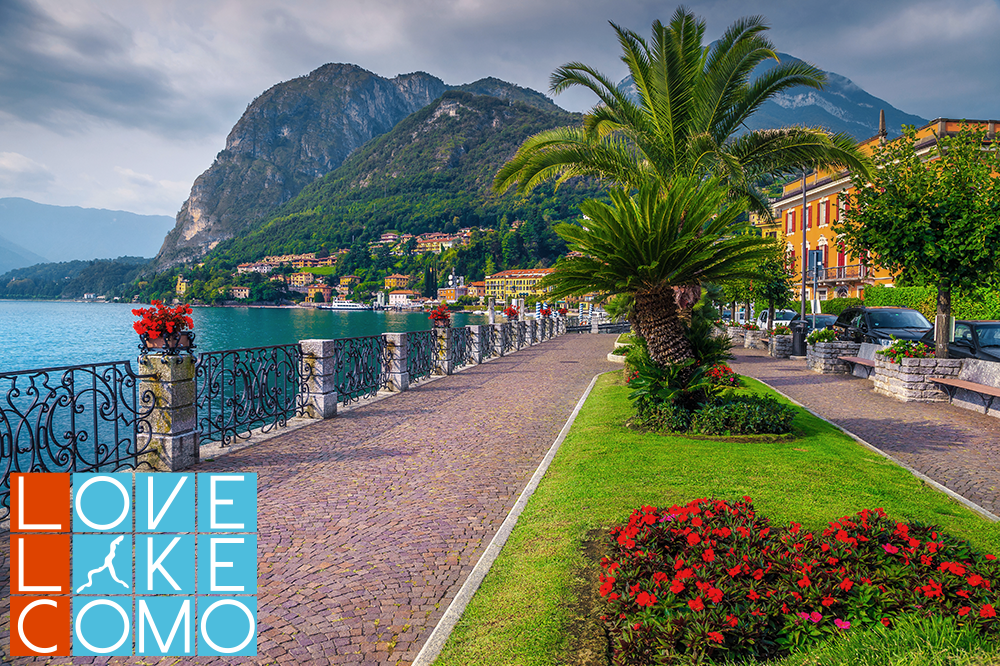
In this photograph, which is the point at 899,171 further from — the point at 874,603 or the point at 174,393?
the point at 174,393

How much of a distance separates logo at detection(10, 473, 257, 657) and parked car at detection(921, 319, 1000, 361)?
1306 centimetres

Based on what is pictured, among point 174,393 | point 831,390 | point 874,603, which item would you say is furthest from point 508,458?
point 831,390

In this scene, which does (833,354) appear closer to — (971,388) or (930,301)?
(971,388)

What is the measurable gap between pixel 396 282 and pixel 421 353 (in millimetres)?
135182

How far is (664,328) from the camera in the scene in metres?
8.09

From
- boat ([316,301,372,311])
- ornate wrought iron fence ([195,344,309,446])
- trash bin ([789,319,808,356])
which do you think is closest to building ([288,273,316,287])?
boat ([316,301,372,311])

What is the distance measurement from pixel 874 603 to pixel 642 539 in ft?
4.08

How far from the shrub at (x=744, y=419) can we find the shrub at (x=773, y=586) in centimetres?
367

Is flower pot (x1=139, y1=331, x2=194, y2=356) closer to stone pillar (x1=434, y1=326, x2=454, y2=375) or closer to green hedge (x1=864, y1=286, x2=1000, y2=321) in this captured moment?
stone pillar (x1=434, y1=326, x2=454, y2=375)

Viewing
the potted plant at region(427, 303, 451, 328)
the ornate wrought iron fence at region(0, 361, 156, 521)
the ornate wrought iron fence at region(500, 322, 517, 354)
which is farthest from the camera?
the ornate wrought iron fence at region(500, 322, 517, 354)

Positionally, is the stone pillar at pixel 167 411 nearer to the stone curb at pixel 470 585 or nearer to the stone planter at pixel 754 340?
the stone curb at pixel 470 585

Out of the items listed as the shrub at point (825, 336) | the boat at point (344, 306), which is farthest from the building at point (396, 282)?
the shrub at point (825, 336)

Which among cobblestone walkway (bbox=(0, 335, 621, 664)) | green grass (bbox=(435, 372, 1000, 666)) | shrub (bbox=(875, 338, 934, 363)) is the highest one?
shrub (bbox=(875, 338, 934, 363))

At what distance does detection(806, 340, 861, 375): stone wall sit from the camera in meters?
14.8
